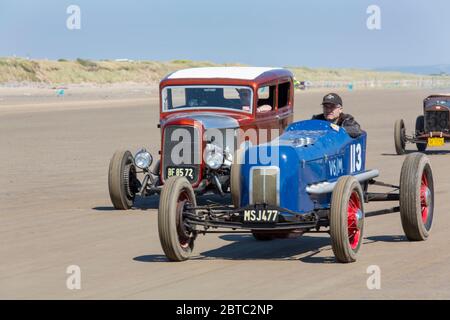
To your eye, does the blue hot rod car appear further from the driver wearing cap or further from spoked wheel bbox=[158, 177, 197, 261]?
the driver wearing cap

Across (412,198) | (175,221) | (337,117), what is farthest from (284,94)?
(175,221)

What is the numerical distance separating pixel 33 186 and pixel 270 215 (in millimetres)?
8898

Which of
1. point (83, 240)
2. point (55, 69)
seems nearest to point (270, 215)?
point (83, 240)

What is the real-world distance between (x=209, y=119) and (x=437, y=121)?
1013cm

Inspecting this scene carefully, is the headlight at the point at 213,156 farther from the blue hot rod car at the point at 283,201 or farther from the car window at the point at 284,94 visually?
the blue hot rod car at the point at 283,201

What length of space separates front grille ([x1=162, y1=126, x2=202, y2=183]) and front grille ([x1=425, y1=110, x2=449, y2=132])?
10.6 m

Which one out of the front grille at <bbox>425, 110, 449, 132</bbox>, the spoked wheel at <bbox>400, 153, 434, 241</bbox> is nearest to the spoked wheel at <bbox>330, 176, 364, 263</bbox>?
the spoked wheel at <bbox>400, 153, 434, 241</bbox>

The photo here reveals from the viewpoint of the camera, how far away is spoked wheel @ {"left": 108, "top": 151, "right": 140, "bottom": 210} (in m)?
16.0

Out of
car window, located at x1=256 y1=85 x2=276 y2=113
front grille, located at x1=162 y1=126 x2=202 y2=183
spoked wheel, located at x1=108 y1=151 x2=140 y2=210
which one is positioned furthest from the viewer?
car window, located at x1=256 y1=85 x2=276 y2=113

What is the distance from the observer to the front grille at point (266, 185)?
11250 mm

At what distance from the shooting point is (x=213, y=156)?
15.7 metres
